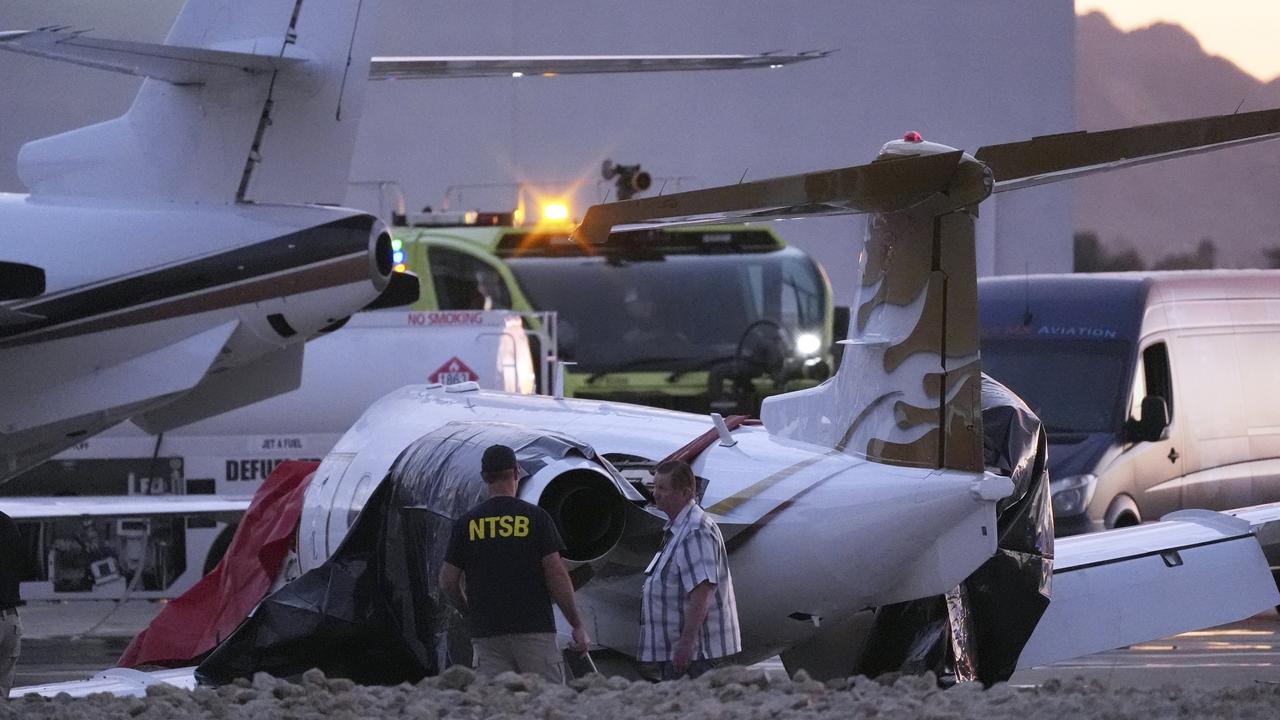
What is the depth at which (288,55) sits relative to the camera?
14.0 metres

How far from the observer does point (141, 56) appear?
1297 centimetres

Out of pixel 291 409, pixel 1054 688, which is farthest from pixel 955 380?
pixel 291 409

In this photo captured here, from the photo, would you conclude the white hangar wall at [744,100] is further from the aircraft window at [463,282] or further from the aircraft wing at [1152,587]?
the aircraft wing at [1152,587]

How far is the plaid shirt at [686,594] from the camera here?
29.2 ft

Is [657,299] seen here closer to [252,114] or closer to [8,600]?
[252,114]

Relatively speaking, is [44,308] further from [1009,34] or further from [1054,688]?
[1009,34]

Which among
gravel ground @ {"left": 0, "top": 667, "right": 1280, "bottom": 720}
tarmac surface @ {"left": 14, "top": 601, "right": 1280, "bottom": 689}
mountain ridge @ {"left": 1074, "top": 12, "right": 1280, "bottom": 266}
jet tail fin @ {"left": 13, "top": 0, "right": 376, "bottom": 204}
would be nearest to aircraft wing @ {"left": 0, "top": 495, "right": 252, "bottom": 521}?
tarmac surface @ {"left": 14, "top": 601, "right": 1280, "bottom": 689}

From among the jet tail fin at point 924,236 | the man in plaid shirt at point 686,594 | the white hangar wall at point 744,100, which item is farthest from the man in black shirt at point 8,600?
the white hangar wall at point 744,100

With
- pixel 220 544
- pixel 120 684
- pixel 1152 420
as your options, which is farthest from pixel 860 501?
pixel 220 544

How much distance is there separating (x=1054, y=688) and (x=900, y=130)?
20.7 m

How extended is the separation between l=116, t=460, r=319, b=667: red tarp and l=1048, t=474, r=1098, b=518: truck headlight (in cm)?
607

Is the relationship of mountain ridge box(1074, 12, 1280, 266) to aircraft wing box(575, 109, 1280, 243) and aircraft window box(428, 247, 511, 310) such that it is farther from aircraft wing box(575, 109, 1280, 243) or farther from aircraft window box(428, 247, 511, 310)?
aircraft wing box(575, 109, 1280, 243)

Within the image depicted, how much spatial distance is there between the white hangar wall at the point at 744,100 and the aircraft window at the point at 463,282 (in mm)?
5083

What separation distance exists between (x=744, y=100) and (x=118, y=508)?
14.4m
